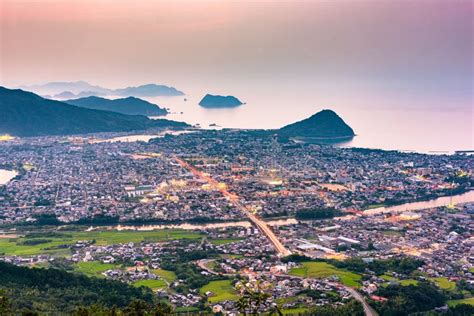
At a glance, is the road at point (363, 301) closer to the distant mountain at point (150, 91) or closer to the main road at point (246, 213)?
the main road at point (246, 213)

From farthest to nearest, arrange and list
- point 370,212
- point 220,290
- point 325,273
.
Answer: point 370,212, point 325,273, point 220,290

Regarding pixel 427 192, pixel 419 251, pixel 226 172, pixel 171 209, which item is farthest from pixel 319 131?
pixel 419 251

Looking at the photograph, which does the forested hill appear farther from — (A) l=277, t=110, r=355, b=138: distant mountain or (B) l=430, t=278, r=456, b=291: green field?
(A) l=277, t=110, r=355, b=138: distant mountain

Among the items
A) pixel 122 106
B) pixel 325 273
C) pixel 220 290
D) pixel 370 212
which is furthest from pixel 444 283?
pixel 122 106

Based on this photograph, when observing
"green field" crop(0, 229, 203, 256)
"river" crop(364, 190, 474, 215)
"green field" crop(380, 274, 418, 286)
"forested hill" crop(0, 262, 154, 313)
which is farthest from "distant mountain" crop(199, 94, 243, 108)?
"forested hill" crop(0, 262, 154, 313)

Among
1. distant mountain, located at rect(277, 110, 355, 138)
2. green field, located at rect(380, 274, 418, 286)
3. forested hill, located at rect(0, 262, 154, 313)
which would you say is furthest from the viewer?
distant mountain, located at rect(277, 110, 355, 138)

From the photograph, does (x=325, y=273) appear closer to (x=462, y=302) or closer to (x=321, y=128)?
(x=462, y=302)

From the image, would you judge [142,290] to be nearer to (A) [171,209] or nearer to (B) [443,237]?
(A) [171,209]
